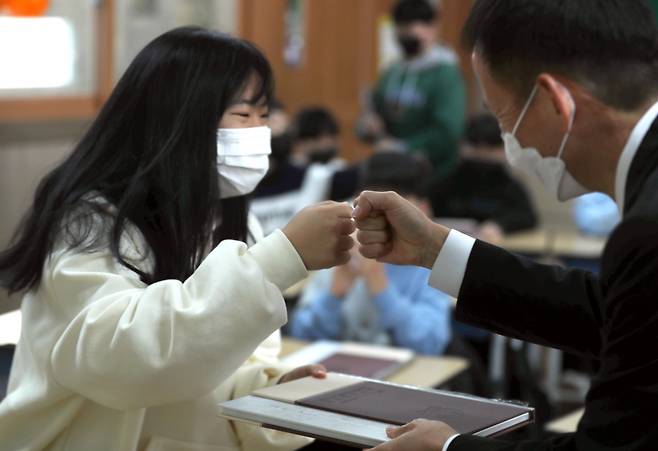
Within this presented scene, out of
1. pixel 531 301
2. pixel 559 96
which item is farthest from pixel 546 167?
pixel 531 301

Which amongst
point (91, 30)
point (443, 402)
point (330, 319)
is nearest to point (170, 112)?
point (443, 402)

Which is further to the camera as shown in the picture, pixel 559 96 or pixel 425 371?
pixel 425 371

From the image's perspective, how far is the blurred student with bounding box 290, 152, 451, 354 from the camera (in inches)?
123

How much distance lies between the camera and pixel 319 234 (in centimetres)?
149

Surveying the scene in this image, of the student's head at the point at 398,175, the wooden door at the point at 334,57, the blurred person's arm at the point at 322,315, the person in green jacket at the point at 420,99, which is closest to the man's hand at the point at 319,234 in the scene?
the blurred person's arm at the point at 322,315

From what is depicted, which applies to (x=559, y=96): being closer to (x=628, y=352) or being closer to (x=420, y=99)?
(x=628, y=352)

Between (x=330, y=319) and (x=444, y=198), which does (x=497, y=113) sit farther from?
(x=444, y=198)

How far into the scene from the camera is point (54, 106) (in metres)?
5.07

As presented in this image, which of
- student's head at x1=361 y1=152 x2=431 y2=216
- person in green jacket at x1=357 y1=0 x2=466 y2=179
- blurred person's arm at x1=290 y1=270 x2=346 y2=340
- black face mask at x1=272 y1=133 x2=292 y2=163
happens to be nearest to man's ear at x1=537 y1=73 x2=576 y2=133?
blurred person's arm at x1=290 y1=270 x2=346 y2=340

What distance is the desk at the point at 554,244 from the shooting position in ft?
14.5

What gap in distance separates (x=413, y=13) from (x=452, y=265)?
395 cm

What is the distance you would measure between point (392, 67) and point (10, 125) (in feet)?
6.48

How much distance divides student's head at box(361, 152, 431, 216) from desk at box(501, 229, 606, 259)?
0.82m

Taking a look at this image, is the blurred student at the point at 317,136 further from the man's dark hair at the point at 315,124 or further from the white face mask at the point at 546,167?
the white face mask at the point at 546,167
